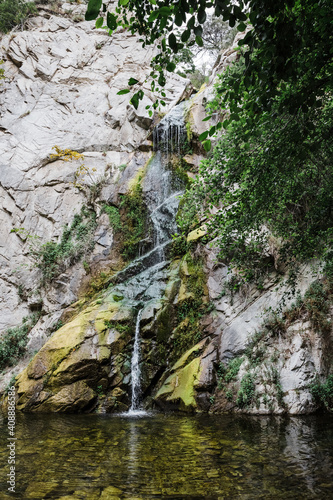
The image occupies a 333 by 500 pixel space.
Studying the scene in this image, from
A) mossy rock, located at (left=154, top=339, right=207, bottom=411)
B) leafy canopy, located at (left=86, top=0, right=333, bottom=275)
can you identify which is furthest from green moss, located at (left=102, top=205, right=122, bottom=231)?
leafy canopy, located at (left=86, top=0, right=333, bottom=275)

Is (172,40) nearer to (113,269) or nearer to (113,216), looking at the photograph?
(113,269)

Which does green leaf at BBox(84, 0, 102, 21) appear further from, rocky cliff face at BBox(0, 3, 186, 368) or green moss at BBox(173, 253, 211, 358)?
rocky cliff face at BBox(0, 3, 186, 368)

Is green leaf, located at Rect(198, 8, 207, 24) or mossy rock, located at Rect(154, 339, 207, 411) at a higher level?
green leaf, located at Rect(198, 8, 207, 24)

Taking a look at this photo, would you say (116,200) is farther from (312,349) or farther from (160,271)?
(312,349)

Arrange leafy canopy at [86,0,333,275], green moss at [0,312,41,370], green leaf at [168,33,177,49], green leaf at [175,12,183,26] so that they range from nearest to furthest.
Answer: green leaf at [175,12,183,26] → green leaf at [168,33,177,49] → leafy canopy at [86,0,333,275] → green moss at [0,312,41,370]

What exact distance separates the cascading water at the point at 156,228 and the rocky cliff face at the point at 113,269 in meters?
0.07

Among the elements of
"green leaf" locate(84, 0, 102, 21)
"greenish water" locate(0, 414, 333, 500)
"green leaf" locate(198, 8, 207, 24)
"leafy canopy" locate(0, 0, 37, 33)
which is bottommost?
"greenish water" locate(0, 414, 333, 500)

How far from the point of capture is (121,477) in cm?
361

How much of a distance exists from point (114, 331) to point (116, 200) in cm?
788

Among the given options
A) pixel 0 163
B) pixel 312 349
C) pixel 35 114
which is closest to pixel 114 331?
pixel 312 349

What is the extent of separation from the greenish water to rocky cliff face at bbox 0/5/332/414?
5.65ft

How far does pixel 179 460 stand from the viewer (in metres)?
4.08

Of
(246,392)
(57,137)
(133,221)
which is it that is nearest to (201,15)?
(246,392)

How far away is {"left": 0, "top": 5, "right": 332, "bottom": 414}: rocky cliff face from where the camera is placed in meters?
7.80
